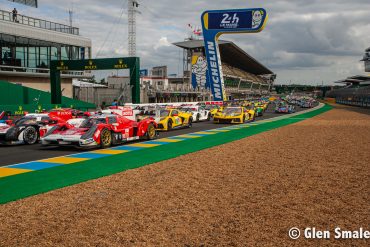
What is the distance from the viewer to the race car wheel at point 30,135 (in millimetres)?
13860

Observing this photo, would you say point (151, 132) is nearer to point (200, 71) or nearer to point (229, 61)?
point (200, 71)

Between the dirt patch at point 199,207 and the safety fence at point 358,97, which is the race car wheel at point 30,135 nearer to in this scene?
the dirt patch at point 199,207

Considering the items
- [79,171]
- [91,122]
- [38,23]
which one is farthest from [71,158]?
[38,23]

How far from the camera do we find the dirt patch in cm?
475

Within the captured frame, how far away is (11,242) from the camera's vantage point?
4.62 metres

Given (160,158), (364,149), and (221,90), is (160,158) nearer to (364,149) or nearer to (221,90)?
(364,149)

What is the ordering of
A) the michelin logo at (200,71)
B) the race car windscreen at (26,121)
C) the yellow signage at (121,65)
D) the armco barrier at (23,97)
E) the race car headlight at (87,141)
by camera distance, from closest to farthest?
the race car headlight at (87,141) → the race car windscreen at (26,121) → the armco barrier at (23,97) → the yellow signage at (121,65) → the michelin logo at (200,71)

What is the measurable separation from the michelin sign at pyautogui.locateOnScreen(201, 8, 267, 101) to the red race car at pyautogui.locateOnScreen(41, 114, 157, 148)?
31166 mm

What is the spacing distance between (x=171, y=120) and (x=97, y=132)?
7.49 metres

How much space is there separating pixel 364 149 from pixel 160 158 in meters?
6.99

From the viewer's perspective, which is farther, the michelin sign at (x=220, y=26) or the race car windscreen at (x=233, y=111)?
the michelin sign at (x=220, y=26)

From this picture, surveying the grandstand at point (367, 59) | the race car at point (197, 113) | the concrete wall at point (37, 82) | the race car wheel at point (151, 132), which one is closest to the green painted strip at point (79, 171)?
the race car wheel at point (151, 132)

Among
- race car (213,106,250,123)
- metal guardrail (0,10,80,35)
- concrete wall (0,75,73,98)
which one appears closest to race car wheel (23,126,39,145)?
race car (213,106,250,123)

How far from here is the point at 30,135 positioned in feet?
46.2
